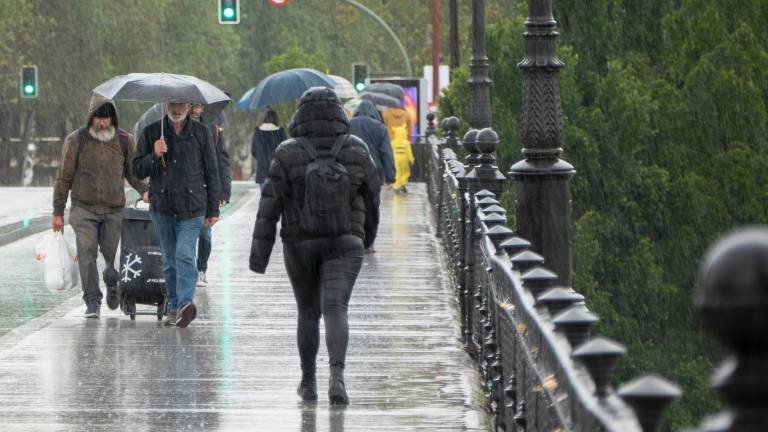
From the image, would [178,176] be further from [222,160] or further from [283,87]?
[283,87]

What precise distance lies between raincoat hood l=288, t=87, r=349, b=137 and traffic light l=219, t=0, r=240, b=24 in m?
25.8

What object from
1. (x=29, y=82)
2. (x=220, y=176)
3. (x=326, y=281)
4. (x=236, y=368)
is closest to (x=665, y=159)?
(x=29, y=82)

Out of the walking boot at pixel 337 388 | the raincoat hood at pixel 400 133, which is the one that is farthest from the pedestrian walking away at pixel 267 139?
the raincoat hood at pixel 400 133

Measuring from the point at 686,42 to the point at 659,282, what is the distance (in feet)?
32.9

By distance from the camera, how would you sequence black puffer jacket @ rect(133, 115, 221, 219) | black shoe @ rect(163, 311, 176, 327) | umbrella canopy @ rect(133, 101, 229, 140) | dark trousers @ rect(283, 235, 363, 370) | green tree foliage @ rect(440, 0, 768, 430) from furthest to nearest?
green tree foliage @ rect(440, 0, 768, 430) < umbrella canopy @ rect(133, 101, 229, 140) < black shoe @ rect(163, 311, 176, 327) < black puffer jacket @ rect(133, 115, 221, 219) < dark trousers @ rect(283, 235, 363, 370)

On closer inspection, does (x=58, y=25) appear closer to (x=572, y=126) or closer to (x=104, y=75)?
(x=104, y=75)

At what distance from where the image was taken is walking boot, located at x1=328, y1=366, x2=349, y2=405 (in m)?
8.05

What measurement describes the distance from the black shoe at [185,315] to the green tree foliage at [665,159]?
38954 mm

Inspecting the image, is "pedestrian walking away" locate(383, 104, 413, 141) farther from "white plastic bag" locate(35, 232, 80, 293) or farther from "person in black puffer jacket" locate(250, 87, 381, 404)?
"person in black puffer jacket" locate(250, 87, 381, 404)

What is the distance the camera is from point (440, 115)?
32625mm

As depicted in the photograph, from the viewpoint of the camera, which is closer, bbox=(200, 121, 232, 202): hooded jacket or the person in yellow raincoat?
bbox=(200, 121, 232, 202): hooded jacket

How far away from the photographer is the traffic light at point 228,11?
33.6 meters

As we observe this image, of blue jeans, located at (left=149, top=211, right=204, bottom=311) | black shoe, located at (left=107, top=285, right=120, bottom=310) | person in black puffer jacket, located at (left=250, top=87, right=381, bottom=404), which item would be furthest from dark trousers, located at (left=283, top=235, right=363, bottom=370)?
black shoe, located at (left=107, top=285, right=120, bottom=310)

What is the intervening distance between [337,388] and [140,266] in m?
3.85
